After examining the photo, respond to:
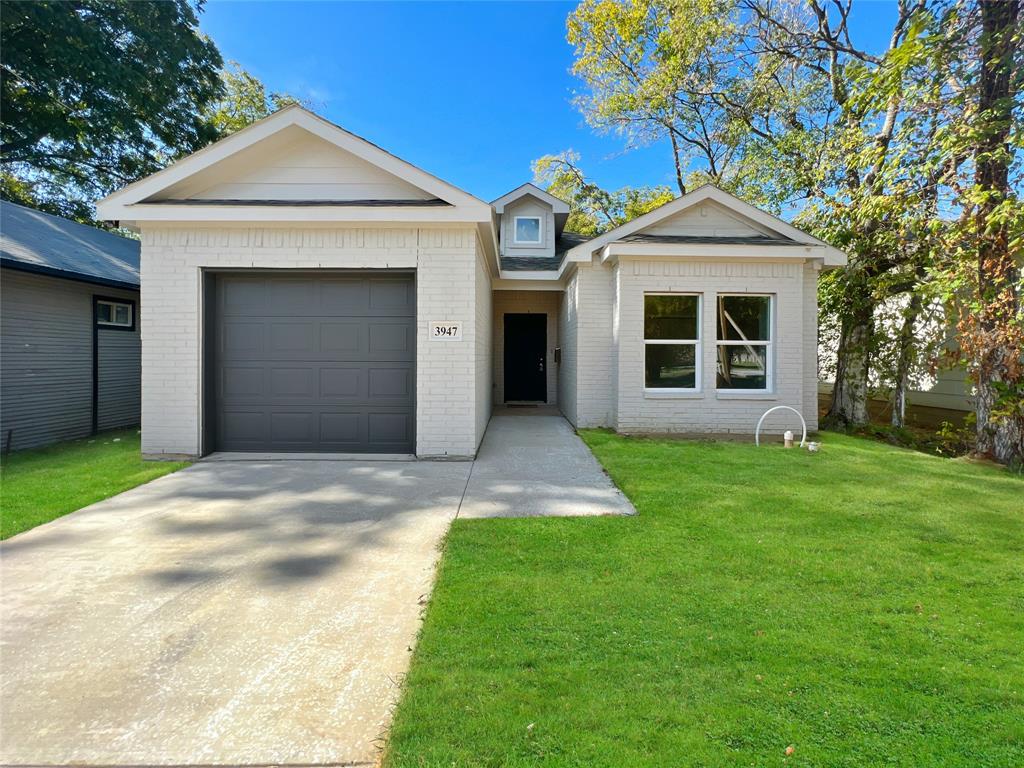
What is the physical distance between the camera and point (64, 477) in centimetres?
608

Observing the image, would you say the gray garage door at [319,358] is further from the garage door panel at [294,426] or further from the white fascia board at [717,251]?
the white fascia board at [717,251]

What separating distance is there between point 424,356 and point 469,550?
12.5 ft

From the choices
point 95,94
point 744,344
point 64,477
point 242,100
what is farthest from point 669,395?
point 242,100

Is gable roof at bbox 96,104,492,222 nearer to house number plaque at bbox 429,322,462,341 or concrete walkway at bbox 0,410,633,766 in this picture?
house number plaque at bbox 429,322,462,341

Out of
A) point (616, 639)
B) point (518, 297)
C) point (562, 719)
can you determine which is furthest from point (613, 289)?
point (562, 719)

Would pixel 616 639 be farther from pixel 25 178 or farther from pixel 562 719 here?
pixel 25 178

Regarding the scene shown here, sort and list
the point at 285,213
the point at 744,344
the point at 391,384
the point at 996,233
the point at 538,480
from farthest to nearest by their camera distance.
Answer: the point at 744,344 < the point at 391,384 < the point at 996,233 < the point at 285,213 < the point at 538,480

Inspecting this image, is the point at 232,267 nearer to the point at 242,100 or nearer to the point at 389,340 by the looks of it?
the point at 389,340

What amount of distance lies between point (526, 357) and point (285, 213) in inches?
322

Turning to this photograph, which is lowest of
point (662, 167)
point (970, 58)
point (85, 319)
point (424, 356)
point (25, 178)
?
point (424, 356)

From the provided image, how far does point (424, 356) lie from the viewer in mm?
7078

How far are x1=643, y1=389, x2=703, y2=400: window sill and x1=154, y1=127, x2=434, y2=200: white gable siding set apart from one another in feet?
17.0

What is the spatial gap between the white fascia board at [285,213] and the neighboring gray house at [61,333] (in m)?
2.48

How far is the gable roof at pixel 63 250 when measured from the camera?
25.8 feet
